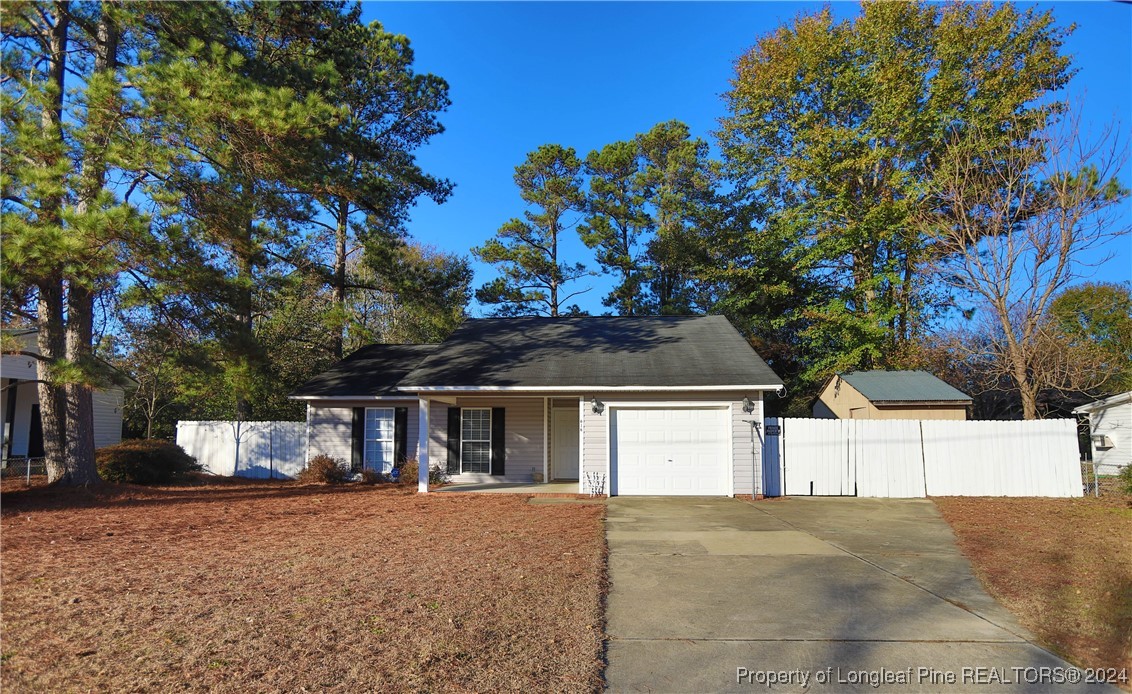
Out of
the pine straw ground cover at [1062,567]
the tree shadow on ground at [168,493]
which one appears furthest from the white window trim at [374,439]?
the pine straw ground cover at [1062,567]

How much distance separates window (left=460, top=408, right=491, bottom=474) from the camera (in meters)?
15.4

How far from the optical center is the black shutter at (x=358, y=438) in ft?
52.5

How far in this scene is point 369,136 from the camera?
2217cm

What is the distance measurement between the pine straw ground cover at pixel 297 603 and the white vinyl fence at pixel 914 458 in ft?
18.6

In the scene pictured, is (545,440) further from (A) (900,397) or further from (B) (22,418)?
(B) (22,418)

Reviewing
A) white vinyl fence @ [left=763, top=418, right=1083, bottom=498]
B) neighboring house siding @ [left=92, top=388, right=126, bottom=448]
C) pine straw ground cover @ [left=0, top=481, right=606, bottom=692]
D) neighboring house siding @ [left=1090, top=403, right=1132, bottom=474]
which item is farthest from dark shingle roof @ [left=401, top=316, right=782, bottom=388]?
neighboring house siding @ [left=1090, top=403, right=1132, bottom=474]

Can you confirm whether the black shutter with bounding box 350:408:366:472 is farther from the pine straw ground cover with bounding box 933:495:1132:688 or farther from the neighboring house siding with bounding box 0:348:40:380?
the pine straw ground cover with bounding box 933:495:1132:688

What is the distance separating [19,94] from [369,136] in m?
12.2

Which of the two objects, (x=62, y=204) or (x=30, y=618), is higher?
(x=62, y=204)

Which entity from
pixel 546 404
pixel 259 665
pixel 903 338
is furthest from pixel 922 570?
pixel 903 338

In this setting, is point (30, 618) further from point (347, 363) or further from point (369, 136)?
point (369, 136)

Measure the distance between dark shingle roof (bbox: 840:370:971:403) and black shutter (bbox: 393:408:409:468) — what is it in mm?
12643

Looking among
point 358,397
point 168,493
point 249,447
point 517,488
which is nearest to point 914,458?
point 517,488

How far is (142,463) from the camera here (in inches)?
546
